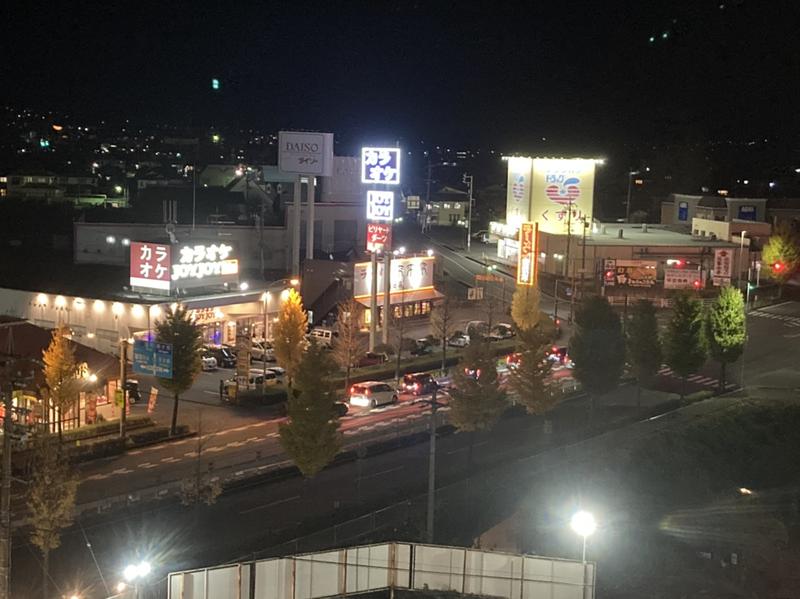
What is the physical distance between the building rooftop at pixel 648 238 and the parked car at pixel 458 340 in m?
8.87

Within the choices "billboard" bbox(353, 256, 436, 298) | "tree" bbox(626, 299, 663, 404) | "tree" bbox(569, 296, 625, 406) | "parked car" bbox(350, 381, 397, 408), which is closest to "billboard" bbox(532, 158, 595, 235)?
"billboard" bbox(353, 256, 436, 298)

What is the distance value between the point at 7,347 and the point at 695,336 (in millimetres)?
13605

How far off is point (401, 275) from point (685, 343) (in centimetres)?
934

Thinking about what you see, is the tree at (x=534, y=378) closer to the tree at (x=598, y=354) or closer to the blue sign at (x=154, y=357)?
the tree at (x=598, y=354)

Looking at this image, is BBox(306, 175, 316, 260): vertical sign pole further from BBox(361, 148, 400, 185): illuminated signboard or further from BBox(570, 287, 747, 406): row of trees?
BBox(570, 287, 747, 406): row of trees

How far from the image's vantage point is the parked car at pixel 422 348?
930 inches

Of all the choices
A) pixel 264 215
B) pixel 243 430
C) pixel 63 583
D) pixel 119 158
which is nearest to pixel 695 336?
pixel 243 430

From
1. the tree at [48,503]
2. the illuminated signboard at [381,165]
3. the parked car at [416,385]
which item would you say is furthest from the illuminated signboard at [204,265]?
the tree at [48,503]

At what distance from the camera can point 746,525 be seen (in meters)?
17.3

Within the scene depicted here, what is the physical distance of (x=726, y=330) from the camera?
20.9m

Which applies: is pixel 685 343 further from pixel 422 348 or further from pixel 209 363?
pixel 209 363

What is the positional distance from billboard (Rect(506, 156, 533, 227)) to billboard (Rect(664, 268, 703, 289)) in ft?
25.0

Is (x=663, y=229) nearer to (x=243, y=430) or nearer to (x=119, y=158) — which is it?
(x=243, y=430)

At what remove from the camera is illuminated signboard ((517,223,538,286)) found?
2562 centimetres
